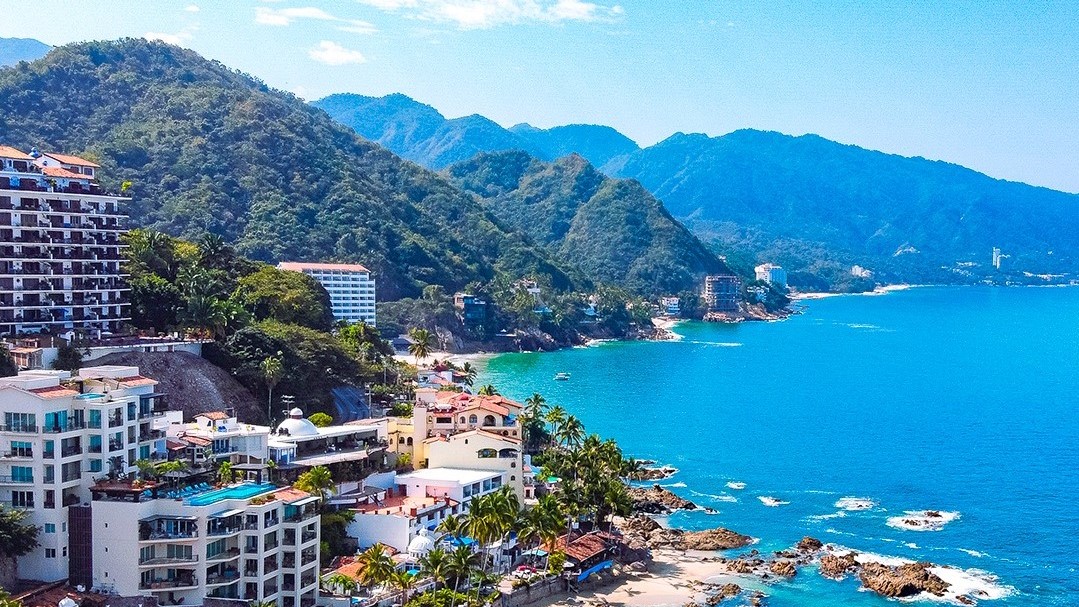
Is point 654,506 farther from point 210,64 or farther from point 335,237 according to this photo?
point 210,64

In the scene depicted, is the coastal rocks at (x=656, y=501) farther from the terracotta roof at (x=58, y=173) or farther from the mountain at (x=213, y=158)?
the mountain at (x=213, y=158)

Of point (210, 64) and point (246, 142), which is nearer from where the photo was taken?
point (246, 142)

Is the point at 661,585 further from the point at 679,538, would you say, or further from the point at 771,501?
the point at 771,501

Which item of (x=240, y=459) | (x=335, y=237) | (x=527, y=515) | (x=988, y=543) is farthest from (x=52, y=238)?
(x=335, y=237)

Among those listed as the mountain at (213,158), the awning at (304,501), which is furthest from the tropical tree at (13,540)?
the mountain at (213,158)

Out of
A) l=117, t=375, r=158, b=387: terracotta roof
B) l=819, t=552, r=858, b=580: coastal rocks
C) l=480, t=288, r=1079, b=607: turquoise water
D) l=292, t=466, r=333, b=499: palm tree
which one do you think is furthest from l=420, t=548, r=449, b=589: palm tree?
l=819, t=552, r=858, b=580: coastal rocks

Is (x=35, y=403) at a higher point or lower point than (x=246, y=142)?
lower
